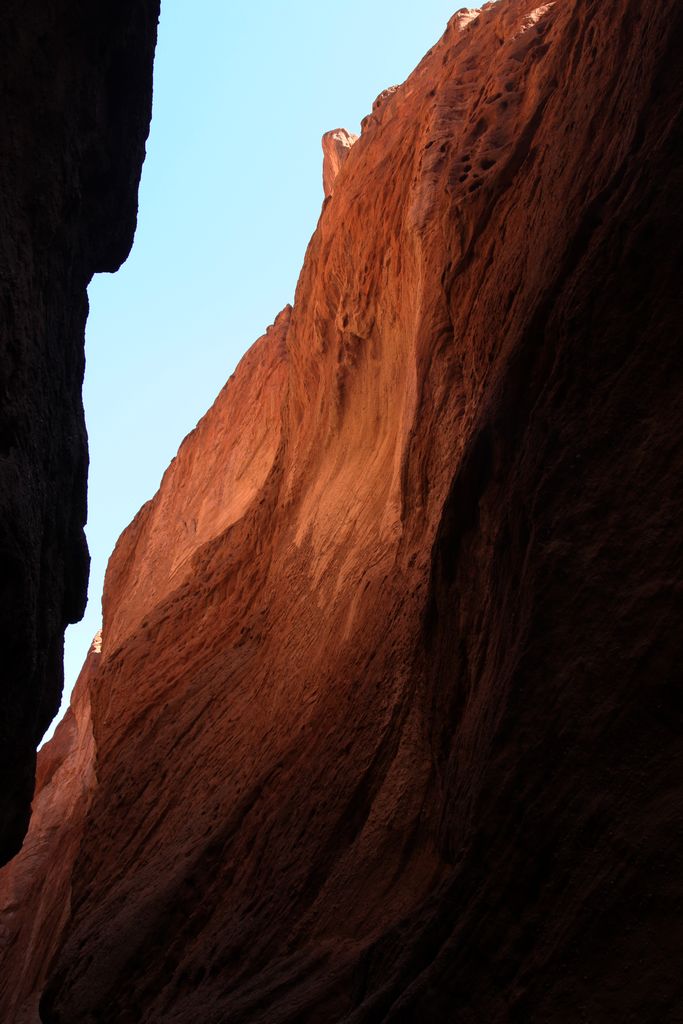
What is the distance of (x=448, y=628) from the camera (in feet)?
23.6

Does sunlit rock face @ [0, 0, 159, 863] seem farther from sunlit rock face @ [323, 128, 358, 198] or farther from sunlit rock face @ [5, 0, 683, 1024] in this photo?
sunlit rock face @ [323, 128, 358, 198]

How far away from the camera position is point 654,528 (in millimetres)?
5367

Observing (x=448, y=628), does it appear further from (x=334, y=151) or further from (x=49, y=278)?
(x=334, y=151)

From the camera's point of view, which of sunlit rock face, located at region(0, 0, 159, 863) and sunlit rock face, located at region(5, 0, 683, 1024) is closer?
sunlit rock face, located at region(5, 0, 683, 1024)

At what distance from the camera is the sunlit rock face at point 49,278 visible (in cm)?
543

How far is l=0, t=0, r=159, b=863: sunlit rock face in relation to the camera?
17.8 ft

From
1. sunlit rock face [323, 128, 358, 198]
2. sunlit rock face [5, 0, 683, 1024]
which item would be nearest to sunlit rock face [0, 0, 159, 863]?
sunlit rock face [5, 0, 683, 1024]

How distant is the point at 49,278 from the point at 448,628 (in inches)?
130

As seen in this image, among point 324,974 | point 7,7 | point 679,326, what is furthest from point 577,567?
point 7,7

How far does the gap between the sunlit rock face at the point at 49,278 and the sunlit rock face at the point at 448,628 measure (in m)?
2.33

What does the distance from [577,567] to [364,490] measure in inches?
241

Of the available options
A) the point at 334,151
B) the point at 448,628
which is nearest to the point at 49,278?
the point at 448,628

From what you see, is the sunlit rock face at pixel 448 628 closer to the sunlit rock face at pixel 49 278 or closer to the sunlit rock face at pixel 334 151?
the sunlit rock face at pixel 49 278

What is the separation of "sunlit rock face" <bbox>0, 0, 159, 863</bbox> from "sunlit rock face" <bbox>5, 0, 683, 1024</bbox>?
7.65 ft
